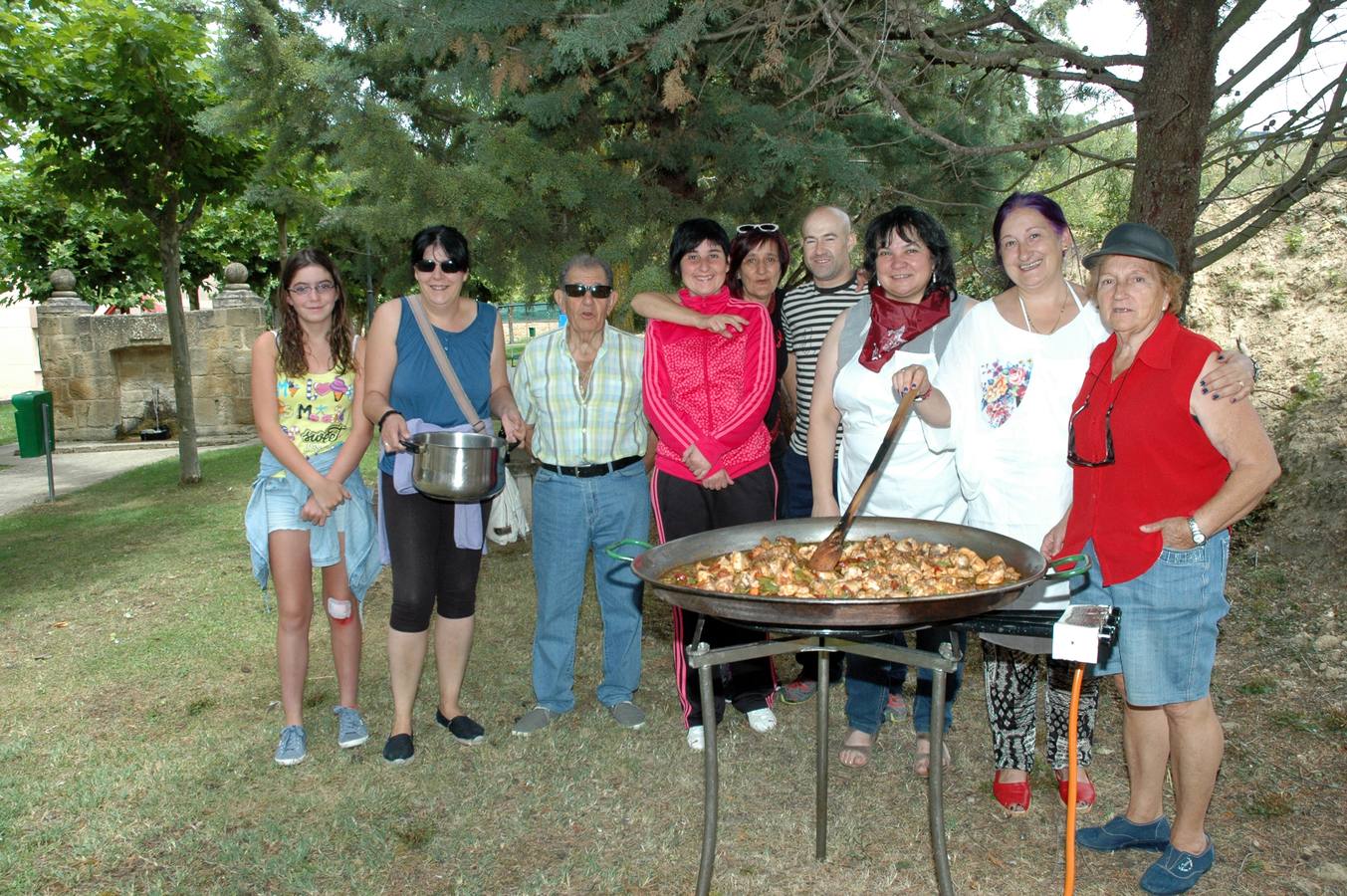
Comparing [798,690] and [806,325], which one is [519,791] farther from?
[806,325]

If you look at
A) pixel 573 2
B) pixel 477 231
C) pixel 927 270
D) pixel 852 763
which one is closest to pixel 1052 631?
pixel 927 270

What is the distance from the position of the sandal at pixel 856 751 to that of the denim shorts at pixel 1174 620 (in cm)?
131

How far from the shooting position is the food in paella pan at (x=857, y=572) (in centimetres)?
249

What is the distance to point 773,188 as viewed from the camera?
5824mm

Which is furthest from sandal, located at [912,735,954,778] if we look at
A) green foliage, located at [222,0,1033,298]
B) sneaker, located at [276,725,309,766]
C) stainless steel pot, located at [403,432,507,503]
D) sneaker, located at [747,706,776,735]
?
green foliage, located at [222,0,1033,298]

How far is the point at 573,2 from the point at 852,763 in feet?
11.1

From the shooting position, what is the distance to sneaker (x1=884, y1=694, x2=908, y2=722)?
14.6ft

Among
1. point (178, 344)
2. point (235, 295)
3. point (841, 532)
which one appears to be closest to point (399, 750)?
point (841, 532)

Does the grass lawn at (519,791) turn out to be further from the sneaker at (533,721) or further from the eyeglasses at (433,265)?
the eyeglasses at (433,265)

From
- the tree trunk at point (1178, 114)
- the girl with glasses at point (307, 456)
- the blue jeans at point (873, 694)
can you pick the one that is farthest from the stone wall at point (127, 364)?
the tree trunk at point (1178, 114)

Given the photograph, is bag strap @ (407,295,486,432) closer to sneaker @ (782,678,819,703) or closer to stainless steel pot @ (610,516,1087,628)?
stainless steel pot @ (610,516,1087,628)

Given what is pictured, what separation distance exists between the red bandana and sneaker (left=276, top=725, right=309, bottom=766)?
260 centimetres

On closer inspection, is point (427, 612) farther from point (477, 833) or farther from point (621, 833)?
point (621, 833)

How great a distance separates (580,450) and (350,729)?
4.78ft
